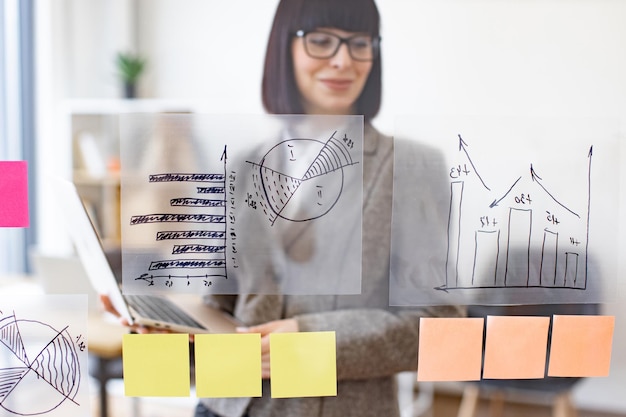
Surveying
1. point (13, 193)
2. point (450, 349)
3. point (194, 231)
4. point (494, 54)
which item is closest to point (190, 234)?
point (194, 231)

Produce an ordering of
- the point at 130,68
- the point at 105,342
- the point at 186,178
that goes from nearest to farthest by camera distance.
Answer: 1. the point at 186,178
2. the point at 105,342
3. the point at 130,68

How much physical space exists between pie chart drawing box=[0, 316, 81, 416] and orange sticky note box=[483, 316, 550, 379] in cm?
49

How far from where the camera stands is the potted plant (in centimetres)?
222

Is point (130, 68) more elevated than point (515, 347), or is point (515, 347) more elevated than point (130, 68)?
point (130, 68)

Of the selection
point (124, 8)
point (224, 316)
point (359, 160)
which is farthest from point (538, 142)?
point (124, 8)

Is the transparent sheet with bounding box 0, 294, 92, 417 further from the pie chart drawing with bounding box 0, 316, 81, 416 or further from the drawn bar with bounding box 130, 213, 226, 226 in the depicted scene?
the drawn bar with bounding box 130, 213, 226, 226

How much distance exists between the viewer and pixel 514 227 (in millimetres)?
654

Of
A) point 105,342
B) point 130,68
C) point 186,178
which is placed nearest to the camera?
point 186,178

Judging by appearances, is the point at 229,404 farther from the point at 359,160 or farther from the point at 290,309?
the point at 359,160

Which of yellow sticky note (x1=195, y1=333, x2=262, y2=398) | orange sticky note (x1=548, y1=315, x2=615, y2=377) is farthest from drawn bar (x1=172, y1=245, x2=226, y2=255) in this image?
orange sticky note (x1=548, y1=315, x2=615, y2=377)

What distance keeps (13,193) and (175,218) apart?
0.63ft

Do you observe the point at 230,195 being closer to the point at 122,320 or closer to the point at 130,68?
the point at 122,320

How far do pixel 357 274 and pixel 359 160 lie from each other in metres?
0.14

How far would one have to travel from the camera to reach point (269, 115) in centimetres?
65
